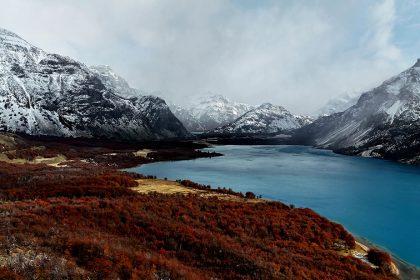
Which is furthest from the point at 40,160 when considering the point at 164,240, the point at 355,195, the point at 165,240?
the point at 165,240

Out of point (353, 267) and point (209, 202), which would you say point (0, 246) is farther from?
point (209, 202)

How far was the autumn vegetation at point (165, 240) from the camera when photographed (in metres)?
18.5

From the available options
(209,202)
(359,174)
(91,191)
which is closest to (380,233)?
(209,202)

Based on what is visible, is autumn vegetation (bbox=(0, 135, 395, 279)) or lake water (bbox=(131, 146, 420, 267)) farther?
lake water (bbox=(131, 146, 420, 267))

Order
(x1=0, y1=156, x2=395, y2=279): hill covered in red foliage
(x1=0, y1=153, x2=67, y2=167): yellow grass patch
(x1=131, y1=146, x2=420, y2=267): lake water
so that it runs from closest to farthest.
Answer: (x1=0, y1=156, x2=395, y2=279): hill covered in red foliage
(x1=131, y1=146, x2=420, y2=267): lake water
(x1=0, y1=153, x2=67, y2=167): yellow grass patch

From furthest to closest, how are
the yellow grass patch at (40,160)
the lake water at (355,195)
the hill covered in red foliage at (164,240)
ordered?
1. the yellow grass patch at (40,160)
2. the lake water at (355,195)
3. the hill covered in red foliage at (164,240)

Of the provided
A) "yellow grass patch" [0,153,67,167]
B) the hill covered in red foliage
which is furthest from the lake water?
"yellow grass patch" [0,153,67,167]

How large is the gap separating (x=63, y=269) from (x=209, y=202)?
27131 mm

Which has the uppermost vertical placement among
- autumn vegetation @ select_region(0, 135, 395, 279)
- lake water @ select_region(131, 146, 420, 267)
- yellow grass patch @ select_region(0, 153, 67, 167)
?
autumn vegetation @ select_region(0, 135, 395, 279)

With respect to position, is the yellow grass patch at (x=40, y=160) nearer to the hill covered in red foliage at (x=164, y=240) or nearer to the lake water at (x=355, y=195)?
the lake water at (x=355, y=195)

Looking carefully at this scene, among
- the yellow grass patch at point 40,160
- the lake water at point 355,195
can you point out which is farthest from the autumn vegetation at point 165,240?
the yellow grass patch at point 40,160

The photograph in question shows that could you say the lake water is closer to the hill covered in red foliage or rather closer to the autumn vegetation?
the autumn vegetation

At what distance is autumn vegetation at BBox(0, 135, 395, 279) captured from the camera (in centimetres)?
1850

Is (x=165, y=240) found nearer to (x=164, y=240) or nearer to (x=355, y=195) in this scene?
(x=164, y=240)
